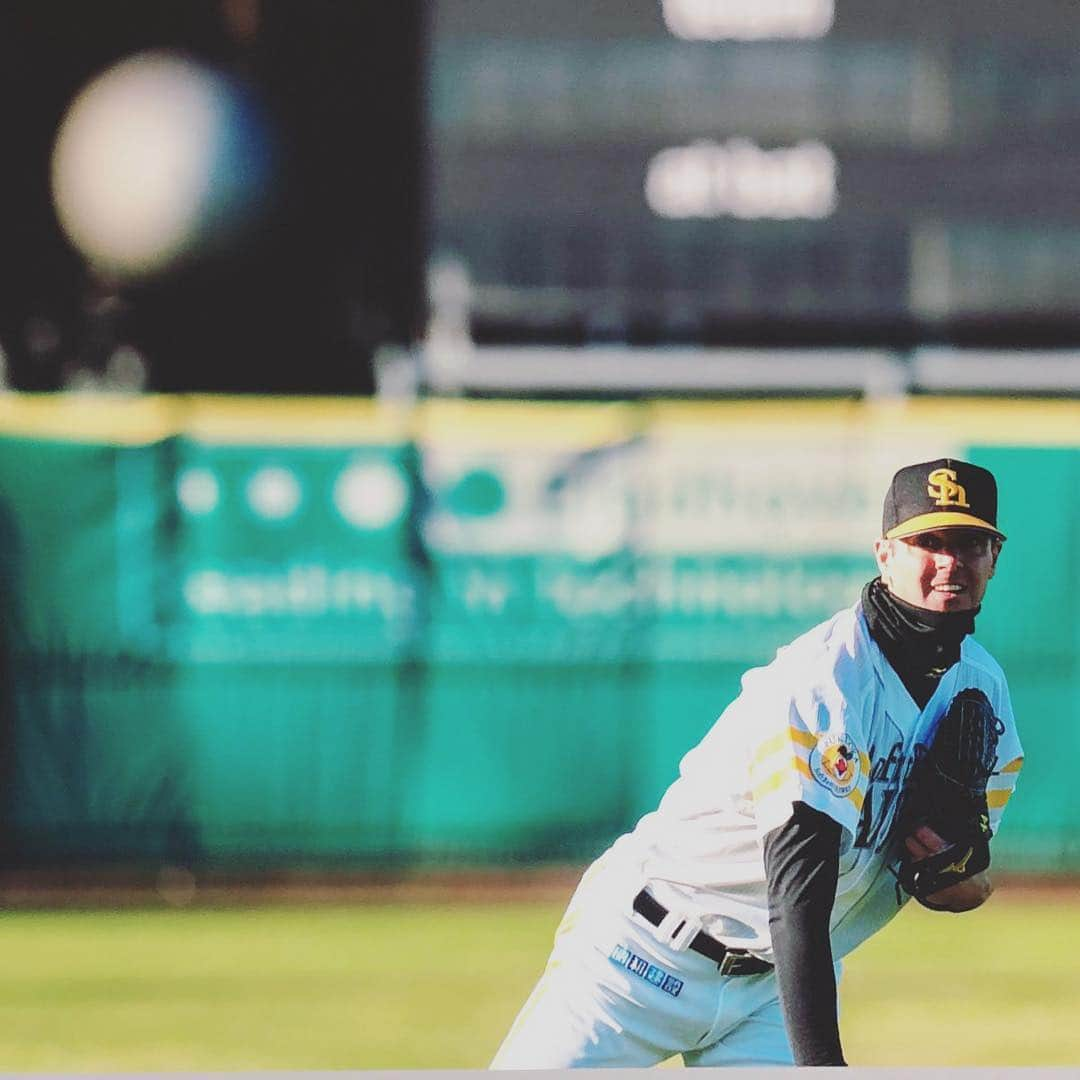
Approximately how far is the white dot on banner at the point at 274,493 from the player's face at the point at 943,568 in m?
5.45

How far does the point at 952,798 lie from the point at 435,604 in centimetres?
532

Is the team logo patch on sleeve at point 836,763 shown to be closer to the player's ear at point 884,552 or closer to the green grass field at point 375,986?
the player's ear at point 884,552

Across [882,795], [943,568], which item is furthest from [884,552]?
[882,795]

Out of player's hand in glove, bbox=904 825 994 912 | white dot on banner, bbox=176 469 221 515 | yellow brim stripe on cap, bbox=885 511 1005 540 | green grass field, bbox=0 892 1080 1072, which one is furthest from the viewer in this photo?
white dot on banner, bbox=176 469 221 515

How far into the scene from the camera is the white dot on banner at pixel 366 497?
8.66 metres

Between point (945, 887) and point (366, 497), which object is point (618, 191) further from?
point (945, 887)

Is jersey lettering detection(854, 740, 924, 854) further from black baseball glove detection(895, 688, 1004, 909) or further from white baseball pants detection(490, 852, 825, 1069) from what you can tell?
white baseball pants detection(490, 852, 825, 1069)

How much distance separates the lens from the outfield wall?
8453mm

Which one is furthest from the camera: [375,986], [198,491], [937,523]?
[198,491]

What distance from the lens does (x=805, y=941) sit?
302cm

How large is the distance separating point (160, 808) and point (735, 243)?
208 inches

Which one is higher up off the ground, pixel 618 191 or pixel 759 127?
pixel 759 127

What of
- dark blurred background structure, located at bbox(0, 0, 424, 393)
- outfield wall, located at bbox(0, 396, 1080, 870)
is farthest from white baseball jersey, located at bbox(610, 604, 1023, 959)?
dark blurred background structure, located at bbox(0, 0, 424, 393)

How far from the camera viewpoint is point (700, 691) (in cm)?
868
